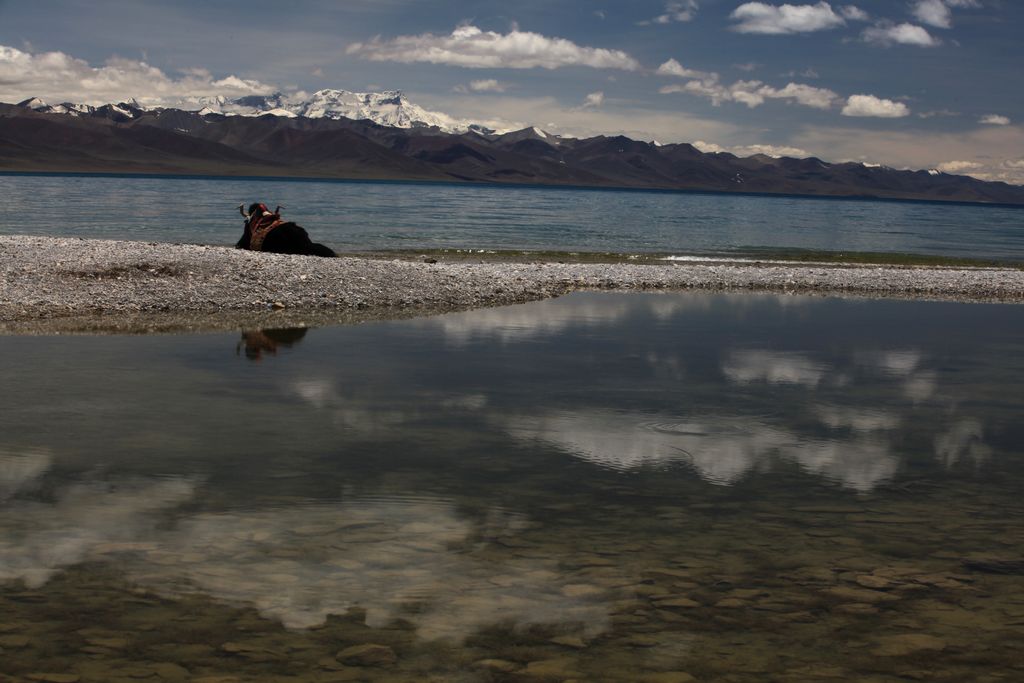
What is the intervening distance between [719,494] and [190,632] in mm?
5024

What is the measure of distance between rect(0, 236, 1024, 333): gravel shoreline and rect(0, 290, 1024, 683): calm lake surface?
482cm

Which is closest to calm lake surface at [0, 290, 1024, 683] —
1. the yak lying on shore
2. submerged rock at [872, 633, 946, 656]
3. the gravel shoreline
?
submerged rock at [872, 633, 946, 656]

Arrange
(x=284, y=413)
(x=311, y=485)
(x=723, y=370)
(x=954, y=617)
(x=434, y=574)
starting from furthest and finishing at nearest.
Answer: (x=723, y=370) < (x=284, y=413) < (x=311, y=485) < (x=434, y=574) < (x=954, y=617)

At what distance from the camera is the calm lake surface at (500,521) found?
627cm

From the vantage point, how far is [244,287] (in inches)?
912

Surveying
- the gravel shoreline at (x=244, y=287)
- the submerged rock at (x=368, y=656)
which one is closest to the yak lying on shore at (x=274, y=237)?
the gravel shoreline at (x=244, y=287)

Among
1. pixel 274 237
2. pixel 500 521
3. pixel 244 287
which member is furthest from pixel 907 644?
pixel 274 237

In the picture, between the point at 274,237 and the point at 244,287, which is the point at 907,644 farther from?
the point at 274,237

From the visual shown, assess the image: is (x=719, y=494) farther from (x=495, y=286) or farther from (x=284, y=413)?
Answer: (x=495, y=286)

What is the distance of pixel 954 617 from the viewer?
6879mm

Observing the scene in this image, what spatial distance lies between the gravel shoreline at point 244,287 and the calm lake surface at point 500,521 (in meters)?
4.82

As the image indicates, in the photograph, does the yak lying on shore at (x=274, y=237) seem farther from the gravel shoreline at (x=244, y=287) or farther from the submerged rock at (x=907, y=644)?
the submerged rock at (x=907, y=644)

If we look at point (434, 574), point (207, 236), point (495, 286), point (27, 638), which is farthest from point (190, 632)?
point (207, 236)

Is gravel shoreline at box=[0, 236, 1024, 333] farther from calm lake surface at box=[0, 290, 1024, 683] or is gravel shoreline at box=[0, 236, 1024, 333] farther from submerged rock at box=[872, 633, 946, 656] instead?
submerged rock at box=[872, 633, 946, 656]
